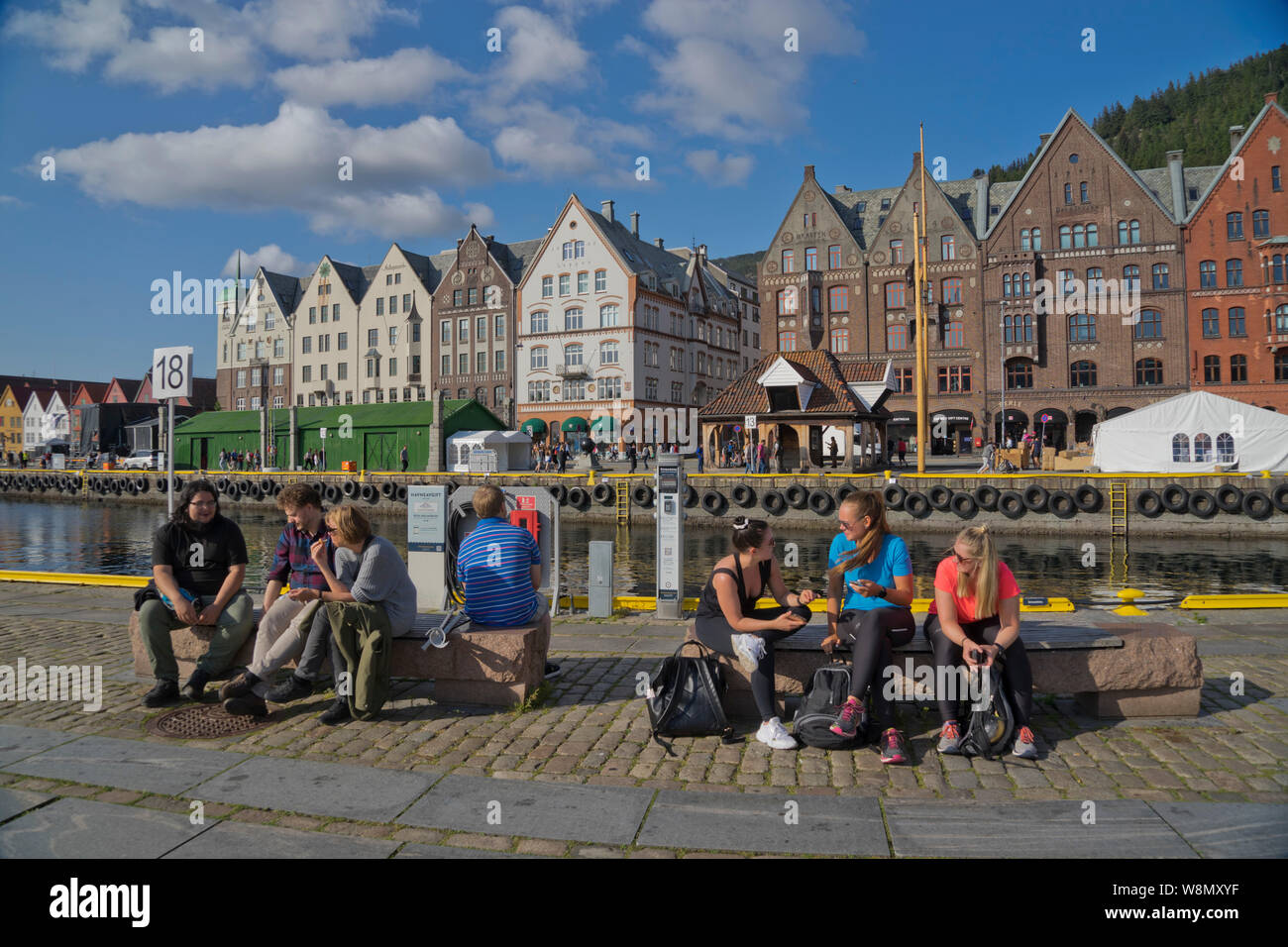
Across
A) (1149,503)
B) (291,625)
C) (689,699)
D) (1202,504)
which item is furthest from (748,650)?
(1202,504)

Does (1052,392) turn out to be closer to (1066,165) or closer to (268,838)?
(1066,165)

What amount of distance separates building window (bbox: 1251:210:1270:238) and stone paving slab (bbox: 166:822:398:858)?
6698 cm

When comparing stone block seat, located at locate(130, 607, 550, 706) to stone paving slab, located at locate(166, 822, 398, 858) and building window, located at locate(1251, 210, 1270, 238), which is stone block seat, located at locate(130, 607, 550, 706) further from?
building window, located at locate(1251, 210, 1270, 238)

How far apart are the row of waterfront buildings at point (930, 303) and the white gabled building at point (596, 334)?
0.59 feet

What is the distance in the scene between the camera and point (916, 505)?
107ft

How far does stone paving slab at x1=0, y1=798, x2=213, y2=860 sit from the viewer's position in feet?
14.1

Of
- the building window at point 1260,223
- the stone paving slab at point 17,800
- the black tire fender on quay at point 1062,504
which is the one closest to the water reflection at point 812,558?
the black tire fender on quay at point 1062,504

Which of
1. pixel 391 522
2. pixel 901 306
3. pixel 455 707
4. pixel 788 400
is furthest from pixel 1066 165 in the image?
pixel 455 707

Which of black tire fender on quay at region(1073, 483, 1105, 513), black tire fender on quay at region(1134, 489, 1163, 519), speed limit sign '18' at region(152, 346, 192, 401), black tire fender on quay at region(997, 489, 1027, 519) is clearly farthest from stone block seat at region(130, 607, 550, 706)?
black tire fender on quay at region(1134, 489, 1163, 519)

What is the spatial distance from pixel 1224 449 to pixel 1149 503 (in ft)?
15.7

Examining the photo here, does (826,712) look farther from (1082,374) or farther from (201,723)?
(1082,374)

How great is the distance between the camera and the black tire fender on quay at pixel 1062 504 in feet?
100

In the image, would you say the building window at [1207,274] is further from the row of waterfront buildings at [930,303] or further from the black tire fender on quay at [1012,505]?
the black tire fender on quay at [1012,505]

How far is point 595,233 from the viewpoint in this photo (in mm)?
66312
